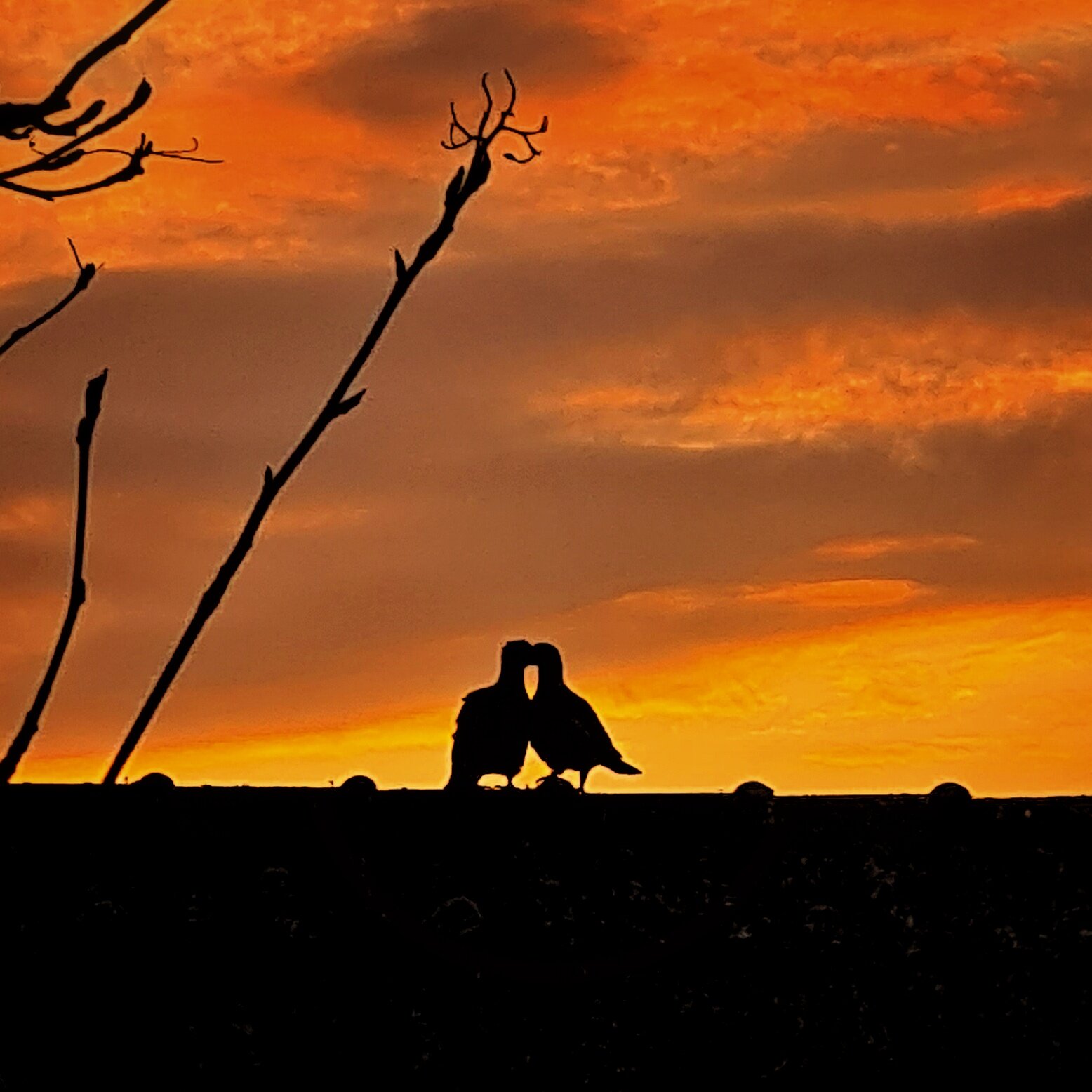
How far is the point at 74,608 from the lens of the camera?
5.38 ft

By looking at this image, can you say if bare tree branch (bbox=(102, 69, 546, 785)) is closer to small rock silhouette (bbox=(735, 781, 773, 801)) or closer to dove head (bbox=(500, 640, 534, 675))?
small rock silhouette (bbox=(735, 781, 773, 801))

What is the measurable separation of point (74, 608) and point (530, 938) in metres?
3.44

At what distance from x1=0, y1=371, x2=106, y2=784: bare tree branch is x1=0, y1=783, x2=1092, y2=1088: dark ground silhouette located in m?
3.02

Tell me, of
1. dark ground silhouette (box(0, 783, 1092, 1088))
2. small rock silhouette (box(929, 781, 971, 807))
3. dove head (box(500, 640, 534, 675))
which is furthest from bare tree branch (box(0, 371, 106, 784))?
dove head (box(500, 640, 534, 675))

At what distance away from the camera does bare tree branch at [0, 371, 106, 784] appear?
1.59m

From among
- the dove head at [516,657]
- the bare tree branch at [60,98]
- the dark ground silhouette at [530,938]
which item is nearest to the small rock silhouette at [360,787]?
the dark ground silhouette at [530,938]

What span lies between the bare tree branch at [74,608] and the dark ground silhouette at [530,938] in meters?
3.02

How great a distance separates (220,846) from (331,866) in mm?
300

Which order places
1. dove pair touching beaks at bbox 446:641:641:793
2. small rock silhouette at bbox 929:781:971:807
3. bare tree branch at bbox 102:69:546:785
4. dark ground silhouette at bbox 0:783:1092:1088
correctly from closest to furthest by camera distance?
1. bare tree branch at bbox 102:69:546:785
2. dark ground silhouette at bbox 0:783:1092:1088
3. small rock silhouette at bbox 929:781:971:807
4. dove pair touching beaks at bbox 446:641:641:793

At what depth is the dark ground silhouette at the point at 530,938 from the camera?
15.2 feet

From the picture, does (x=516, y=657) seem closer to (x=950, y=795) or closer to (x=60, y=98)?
(x=950, y=795)

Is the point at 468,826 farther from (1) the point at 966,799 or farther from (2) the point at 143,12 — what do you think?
(2) the point at 143,12

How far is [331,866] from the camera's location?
4895 millimetres

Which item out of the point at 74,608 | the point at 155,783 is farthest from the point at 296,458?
the point at 155,783
